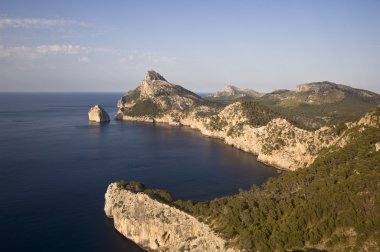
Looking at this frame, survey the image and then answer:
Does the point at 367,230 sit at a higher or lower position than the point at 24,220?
higher

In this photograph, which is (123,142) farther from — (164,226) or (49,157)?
(164,226)

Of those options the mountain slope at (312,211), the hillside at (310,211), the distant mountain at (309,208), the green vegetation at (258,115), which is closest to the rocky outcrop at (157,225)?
the distant mountain at (309,208)


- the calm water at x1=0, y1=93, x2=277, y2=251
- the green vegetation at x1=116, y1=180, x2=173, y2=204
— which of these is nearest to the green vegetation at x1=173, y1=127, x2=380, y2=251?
the green vegetation at x1=116, y1=180, x2=173, y2=204

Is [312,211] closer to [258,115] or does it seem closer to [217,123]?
[258,115]

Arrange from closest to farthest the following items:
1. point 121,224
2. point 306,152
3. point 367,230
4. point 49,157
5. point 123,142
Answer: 1. point 367,230
2. point 121,224
3. point 306,152
4. point 49,157
5. point 123,142

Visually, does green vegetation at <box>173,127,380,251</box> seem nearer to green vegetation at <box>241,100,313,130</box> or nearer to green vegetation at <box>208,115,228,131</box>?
green vegetation at <box>241,100,313,130</box>

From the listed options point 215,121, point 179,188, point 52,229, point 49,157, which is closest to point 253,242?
point 52,229
